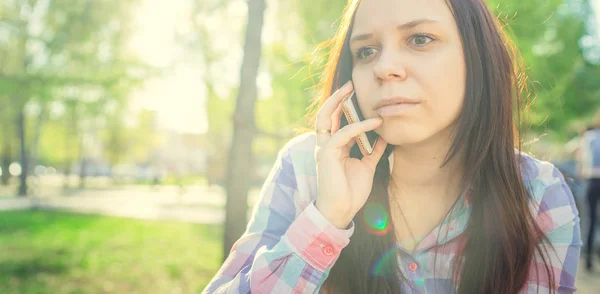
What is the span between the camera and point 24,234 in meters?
8.28

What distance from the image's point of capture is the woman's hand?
1.41 metres

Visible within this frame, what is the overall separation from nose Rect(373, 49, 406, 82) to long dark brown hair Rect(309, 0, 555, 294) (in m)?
0.25

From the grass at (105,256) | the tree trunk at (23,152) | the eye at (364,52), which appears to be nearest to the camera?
the eye at (364,52)

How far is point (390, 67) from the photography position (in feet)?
4.69

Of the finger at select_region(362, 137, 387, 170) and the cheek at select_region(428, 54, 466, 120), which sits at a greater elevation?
the cheek at select_region(428, 54, 466, 120)

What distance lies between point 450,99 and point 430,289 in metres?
0.65

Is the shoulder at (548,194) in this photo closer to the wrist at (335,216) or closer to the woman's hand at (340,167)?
the woman's hand at (340,167)

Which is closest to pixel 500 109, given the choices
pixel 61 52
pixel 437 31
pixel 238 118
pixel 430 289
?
pixel 437 31

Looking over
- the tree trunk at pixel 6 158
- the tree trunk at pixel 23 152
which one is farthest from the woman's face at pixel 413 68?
the tree trunk at pixel 6 158

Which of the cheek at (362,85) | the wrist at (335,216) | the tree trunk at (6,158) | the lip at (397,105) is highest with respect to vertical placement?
the cheek at (362,85)

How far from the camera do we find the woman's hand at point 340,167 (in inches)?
55.5

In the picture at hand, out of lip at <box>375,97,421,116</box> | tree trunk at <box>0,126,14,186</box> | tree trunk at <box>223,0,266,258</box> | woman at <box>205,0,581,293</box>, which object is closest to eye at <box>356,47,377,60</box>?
woman at <box>205,0,581,293</box>

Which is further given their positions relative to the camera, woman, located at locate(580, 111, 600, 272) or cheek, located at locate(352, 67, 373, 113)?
woman, located at locate(580, 111, 600, 272)

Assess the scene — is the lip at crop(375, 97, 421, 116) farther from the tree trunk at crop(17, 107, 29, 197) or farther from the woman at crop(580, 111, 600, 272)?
the tree trunk at crop(17, 107, 29, 197)
